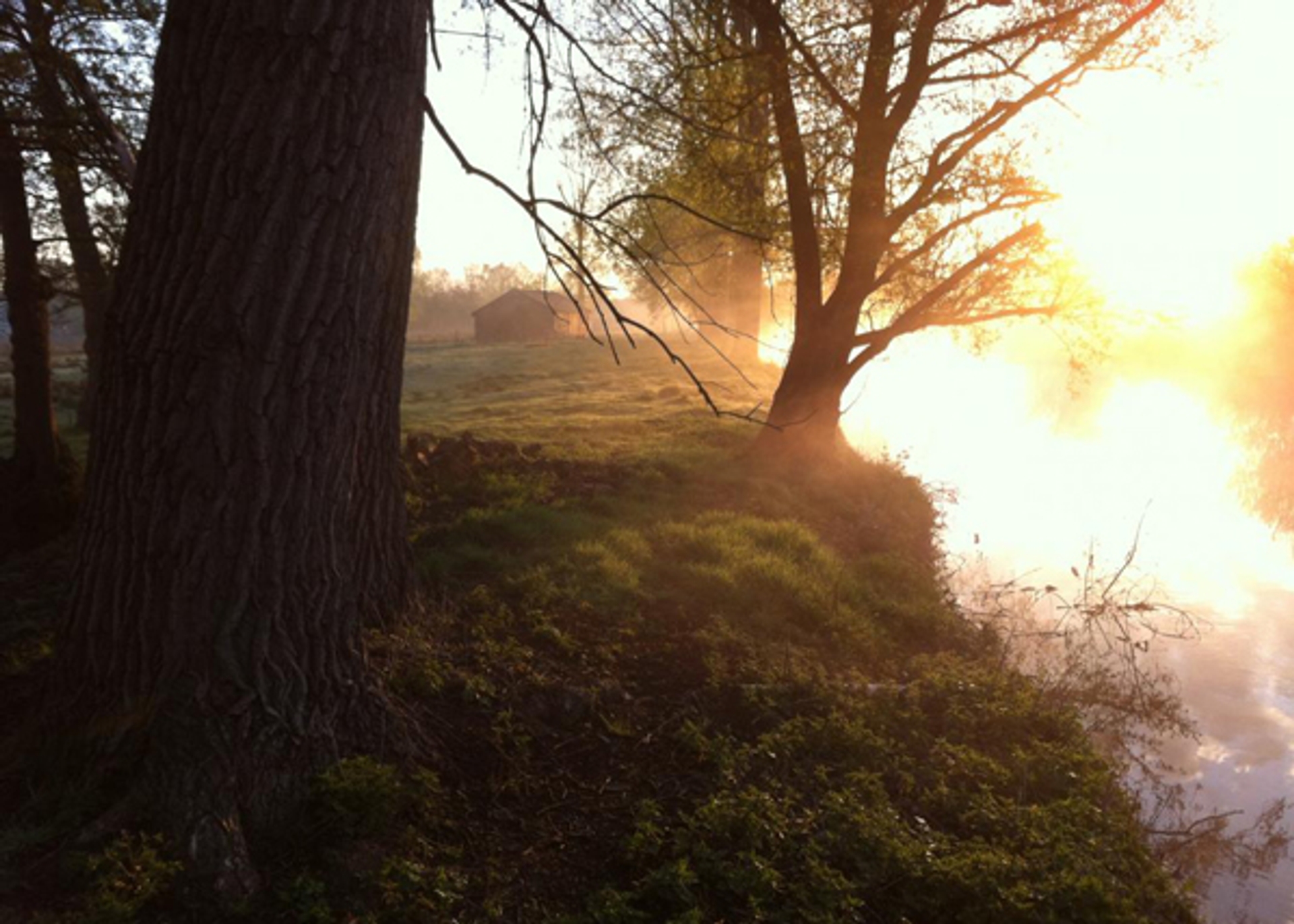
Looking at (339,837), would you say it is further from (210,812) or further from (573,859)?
(573,859)

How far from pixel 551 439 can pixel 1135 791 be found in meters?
9.58

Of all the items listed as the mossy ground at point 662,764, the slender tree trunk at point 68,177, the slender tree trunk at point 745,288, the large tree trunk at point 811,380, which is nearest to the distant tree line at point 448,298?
the slender tree trunk at point 745,288

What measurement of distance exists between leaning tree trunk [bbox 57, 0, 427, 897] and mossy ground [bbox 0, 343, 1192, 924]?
0.36 meters

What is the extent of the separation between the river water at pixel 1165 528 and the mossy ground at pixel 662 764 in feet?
6.54

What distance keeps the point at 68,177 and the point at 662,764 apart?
27.8 ft

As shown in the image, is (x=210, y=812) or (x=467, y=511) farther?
(x=467, y=511)

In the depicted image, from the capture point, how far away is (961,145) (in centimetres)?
1157

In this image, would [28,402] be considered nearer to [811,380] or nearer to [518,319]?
[811,380]

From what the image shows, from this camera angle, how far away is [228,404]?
3285 mm

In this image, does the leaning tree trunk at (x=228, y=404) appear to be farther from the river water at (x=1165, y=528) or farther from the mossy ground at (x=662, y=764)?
the river water at (x=1165, y=528)

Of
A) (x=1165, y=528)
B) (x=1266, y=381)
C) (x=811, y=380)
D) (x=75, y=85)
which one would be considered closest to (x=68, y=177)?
(x=75, y=85)

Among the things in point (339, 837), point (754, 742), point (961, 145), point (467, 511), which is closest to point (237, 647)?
point (339, 837)

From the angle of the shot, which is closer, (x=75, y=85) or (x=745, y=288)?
(x=75, y=85)

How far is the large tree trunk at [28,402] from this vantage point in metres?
7.90
